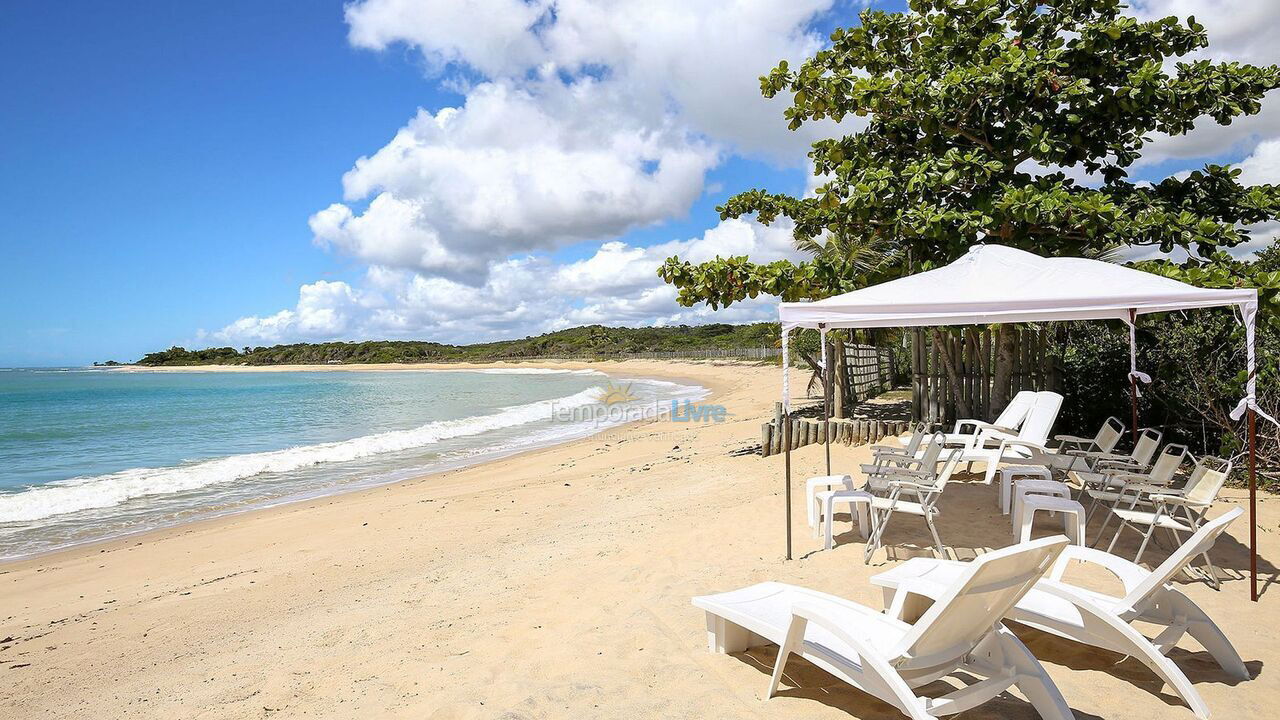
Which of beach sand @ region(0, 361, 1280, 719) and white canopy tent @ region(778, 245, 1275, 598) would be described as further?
white canopy tent @ region(778, 245, 1275, 598)

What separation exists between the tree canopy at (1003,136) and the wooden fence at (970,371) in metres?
1.58

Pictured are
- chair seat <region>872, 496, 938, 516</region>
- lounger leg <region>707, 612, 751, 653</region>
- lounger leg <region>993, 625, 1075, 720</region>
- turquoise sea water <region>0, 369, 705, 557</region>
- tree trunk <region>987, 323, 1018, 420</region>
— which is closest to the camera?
lounger leg <region>993, 625, 1075, 720</region>

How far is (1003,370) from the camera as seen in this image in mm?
10648

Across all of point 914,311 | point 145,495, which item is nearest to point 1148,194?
point 914,311

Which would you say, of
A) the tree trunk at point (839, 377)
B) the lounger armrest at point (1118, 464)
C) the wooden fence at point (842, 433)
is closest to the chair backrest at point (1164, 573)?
the lounger armrest at point (1118, 464)

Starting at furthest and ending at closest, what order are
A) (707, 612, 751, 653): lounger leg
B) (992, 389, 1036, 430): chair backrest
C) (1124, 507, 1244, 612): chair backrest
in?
(992, 389, 1036, 430): chair backrest < (707, 612, 751, 653): lounger leg < (1124, 507, 1244, 612): chair backrest

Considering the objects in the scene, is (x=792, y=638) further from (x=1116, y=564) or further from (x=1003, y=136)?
(x=1003, y=136)

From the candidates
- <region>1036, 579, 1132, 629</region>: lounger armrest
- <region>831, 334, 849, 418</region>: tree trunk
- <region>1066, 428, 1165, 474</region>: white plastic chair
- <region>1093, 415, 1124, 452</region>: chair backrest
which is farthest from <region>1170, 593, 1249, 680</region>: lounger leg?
<region>831, 334, 849, 418</region>: tree trunk

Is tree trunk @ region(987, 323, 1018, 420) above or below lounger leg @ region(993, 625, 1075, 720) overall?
above

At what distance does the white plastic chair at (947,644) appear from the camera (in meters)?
2.68

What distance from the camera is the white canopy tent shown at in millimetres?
4527

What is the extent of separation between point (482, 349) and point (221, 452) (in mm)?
90651

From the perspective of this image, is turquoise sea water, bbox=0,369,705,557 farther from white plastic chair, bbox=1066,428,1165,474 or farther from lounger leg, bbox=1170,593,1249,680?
lounger leg, bbox=1170,593,1249,680

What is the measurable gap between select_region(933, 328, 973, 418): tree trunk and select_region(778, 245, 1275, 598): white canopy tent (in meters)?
5.81
